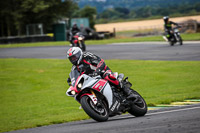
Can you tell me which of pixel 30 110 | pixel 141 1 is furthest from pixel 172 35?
pixel 141 1

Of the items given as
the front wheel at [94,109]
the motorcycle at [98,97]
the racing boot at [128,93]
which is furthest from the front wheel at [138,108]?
the front wheel at [94,109]

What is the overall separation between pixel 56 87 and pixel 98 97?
820cm

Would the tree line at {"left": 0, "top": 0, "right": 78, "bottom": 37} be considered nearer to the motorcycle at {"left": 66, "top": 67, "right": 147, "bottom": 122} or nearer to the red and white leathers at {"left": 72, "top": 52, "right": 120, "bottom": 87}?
the red and white leathers at {"left": 72, "top": 52, "right": 120, "bottom": 87}

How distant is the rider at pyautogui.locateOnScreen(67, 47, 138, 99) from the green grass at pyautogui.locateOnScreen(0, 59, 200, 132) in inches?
69.1

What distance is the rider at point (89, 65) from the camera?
794 cm

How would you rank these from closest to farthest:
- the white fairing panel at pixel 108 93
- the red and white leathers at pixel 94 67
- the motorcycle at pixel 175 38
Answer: the white fairing panel at pixel 108 93 → the red and white leathers at pixel 94 67 → the motorcycle at pixel 175 38

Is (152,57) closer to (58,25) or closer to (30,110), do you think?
(30,110)

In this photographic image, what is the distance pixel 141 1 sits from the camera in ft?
439

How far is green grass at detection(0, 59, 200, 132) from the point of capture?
35.7ft

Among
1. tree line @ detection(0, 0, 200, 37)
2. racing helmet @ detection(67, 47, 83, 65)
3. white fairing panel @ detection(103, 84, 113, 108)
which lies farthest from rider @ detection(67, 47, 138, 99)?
tree line @ detection(0, 0, 200, 37)

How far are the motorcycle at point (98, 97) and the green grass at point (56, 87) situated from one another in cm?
164

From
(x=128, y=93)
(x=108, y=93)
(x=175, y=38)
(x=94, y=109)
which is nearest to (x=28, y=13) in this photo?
(x=175, y=38)

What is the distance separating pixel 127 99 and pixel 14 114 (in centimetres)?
450

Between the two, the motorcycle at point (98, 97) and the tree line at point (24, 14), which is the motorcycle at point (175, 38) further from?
the tree line at point (24, 14)
